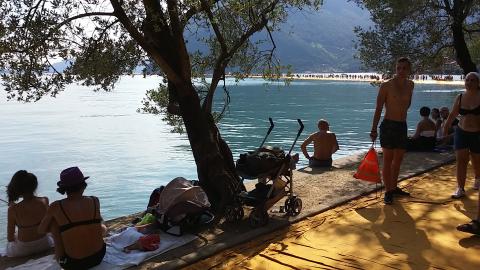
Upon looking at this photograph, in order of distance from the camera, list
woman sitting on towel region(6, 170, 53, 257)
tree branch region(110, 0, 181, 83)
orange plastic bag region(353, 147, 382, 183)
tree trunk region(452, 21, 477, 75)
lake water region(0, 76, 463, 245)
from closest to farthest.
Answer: woman sitting on towel region(6, 170, 53, 257) → tree branch region(110, 0, 181, 83) → orange plastic bag region(353, 147, 382, 183) → tree trunk region(452, 21, 477, 75) → lake water region(0, 76, 463, 245)

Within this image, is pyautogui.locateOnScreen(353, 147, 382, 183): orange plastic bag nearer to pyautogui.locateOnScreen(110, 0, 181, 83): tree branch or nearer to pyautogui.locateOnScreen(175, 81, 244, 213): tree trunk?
pyautogui.locateOnScreen(175, 81, 244, 213): tree trunk

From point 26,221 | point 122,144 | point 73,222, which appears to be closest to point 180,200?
point 73,222

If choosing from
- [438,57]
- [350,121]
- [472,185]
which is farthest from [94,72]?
[350,121]

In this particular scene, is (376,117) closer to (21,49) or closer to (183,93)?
(183,93)

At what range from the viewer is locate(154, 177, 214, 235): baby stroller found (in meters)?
5.72

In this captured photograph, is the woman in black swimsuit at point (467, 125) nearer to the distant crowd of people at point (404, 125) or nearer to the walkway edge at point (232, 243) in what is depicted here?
the distant crowd of people at point (404, 125)

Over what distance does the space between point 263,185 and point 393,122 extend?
1933mm

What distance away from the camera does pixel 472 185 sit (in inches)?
272

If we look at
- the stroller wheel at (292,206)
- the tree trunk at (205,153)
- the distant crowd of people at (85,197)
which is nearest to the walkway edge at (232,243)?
the stroller wheel at (292,206)

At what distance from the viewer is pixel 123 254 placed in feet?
16.6

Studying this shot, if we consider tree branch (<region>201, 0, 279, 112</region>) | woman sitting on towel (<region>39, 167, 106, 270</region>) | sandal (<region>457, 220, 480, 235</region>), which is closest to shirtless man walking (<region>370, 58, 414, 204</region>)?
sandal (<region>457, 220, 480, 235</region>)

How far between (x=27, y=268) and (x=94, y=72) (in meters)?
4.49

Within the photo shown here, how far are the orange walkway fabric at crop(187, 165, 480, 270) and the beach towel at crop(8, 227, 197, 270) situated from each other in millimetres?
653

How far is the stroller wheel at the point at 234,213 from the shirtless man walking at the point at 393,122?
195 cm
